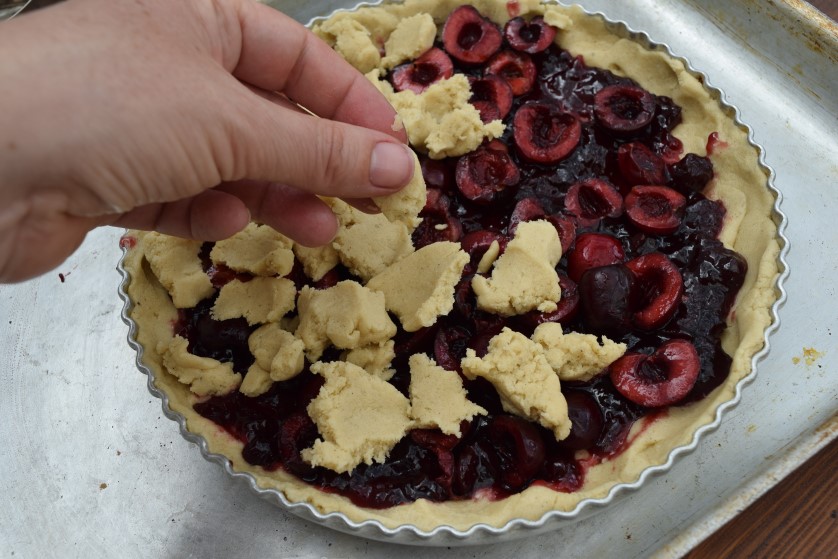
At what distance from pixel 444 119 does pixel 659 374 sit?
94cm

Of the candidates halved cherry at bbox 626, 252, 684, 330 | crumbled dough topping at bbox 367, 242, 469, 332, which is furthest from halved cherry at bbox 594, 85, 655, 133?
crumbled dough topping at bbox 367, 242, 469, 332

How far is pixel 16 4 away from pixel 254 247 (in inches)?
68.7

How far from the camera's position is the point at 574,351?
1.59m

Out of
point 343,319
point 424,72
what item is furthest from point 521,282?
point 424,72

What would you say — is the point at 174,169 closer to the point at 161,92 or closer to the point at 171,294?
the point at 161,92

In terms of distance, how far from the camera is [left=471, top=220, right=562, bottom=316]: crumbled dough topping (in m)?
1.66

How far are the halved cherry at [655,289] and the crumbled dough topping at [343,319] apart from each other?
66 centimetres

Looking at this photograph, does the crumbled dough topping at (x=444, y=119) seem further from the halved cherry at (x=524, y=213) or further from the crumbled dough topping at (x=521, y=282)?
the crumbled dough topping at (x=521, y=282)

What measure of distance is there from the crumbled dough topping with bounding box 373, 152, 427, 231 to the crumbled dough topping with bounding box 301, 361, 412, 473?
0.39 metres

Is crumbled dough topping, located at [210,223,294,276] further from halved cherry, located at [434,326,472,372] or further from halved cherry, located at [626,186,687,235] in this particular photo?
halved cherry, located at [626,186,687,235]

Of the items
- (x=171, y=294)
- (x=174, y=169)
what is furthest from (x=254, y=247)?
(x=174, y=169)

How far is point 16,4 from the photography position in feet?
8.62

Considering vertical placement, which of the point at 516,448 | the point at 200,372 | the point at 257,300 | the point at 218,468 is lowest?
the point at 218,468

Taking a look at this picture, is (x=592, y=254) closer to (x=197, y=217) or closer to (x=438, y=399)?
(x=438, y=399)
